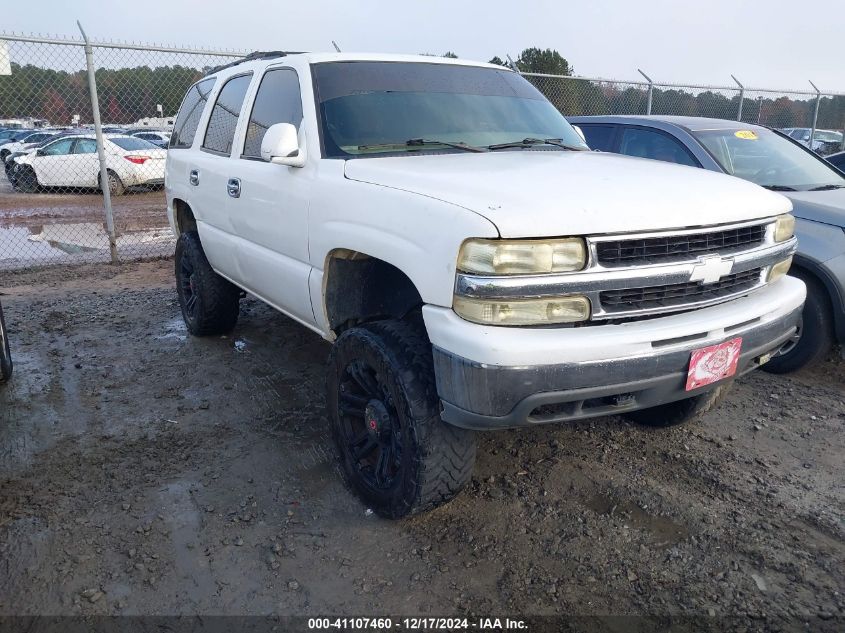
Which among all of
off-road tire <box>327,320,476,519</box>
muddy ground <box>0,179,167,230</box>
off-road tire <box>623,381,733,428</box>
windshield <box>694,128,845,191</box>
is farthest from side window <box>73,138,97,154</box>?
off-road tire <box>623,381,733,428</box>

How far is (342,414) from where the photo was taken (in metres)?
3.11

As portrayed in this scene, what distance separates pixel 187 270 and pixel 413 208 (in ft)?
10.8

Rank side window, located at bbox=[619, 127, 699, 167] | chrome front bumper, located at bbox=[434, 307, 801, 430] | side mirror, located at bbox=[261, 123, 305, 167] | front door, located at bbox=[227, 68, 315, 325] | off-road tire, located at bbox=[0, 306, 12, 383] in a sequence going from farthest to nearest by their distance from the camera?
side window, located at bbox=[619, 127, 699, 167] < off-road tire, located at bbox=[0, 306, 12, 383] < front door, located at bbox=[227, 68, 315, 325] < side mirror, located at bbox=[261, 123, 305, 167] < chrome front bumper, located at bbox=[434, 307, 801, 430]

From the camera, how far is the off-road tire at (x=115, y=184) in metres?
15.4

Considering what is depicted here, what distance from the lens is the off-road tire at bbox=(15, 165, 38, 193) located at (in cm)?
1647

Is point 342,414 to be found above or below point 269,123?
below

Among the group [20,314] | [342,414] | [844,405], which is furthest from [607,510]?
[20,314]

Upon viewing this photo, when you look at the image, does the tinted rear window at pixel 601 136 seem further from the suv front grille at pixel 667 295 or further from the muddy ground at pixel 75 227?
the muddy ground at pixel 75 227

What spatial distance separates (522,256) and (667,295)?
635mm

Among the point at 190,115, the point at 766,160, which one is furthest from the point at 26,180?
the point at 766,160

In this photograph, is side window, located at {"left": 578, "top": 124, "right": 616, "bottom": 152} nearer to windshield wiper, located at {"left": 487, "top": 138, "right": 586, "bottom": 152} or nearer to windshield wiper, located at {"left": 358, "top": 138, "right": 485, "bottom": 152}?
windshield wiper, located at {"left": 487, "top": 138, "right": 586, "bottom": 152}

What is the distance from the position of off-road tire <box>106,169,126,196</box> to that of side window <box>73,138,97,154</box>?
1285mm

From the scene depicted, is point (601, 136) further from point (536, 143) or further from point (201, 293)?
point (201, 293)

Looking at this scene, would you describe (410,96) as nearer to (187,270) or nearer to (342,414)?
(342,414)
